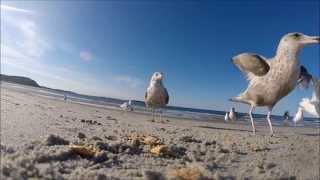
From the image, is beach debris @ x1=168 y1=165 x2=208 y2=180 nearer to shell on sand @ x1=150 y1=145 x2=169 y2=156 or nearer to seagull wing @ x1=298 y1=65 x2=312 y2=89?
shell on sand @ x1=150 y1=145 x2=169 y2=156

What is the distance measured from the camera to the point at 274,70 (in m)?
6.82

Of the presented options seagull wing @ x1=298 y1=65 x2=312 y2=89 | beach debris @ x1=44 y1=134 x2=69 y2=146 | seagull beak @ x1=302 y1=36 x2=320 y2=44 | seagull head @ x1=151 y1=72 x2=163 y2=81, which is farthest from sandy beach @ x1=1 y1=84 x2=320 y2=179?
seagull head @ x1=151 y1=72 x2=163 y2=81

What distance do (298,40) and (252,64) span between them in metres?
0.85

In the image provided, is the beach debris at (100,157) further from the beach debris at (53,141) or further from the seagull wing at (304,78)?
the seagull wing at (304,78)

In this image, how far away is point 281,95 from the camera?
22.6 feet

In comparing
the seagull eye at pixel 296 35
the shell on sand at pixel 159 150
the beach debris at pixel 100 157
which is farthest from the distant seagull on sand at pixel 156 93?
the beach debris at pixel 100 157

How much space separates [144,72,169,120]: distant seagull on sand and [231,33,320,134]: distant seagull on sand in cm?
549

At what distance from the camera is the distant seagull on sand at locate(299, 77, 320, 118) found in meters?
5.68

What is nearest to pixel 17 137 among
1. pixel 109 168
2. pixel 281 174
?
pixel 109 168

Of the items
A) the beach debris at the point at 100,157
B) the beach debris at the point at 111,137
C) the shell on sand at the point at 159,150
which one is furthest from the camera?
the beach debris at the point at 111,137

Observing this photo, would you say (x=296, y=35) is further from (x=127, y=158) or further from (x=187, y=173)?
(x=187, y=173)

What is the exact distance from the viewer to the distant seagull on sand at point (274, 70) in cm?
668

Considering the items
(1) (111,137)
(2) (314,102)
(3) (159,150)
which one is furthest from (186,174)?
(2) (314,102)

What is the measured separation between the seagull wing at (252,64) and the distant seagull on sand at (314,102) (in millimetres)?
1101
